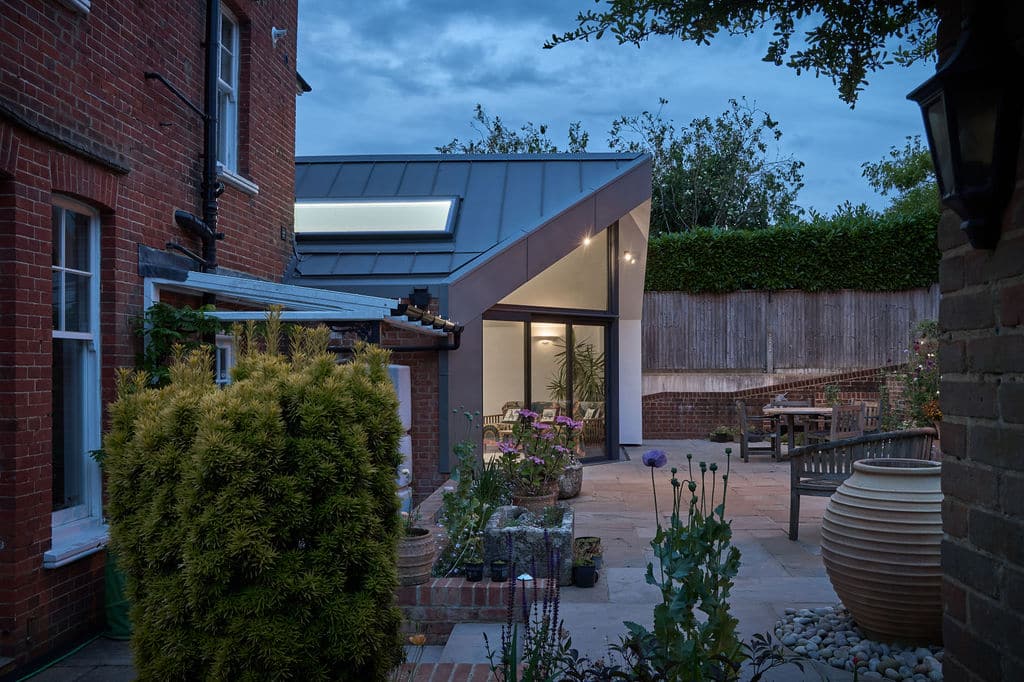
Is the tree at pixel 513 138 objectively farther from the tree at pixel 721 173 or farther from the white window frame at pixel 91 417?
the white window frame at pixel 91 417

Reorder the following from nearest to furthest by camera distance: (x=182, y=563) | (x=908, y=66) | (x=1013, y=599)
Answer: (x=1013, y=599) → (x=182, y=563) → (x=908, y=66)

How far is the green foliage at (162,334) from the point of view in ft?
17.7

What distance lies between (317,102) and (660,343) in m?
50.8

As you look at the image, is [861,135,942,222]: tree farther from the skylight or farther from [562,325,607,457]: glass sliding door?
the skylight

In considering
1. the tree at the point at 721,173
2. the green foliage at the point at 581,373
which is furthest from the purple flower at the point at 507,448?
the tree at the point at 721,173

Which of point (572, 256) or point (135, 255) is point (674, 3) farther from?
point (572, 256)

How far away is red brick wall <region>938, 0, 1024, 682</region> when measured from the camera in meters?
2.04

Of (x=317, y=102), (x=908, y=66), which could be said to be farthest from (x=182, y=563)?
(x=317, y=102)

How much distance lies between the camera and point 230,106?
7.10m

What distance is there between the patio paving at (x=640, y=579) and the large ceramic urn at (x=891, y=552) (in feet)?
1.57

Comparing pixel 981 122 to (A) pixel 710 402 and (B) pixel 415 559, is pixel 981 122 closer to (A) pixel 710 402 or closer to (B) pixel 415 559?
(B) pixel 415 559

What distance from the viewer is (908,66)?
288 centimetres

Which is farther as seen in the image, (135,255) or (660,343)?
(660,343)

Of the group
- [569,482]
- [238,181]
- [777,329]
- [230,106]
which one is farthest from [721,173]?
[238,181]
